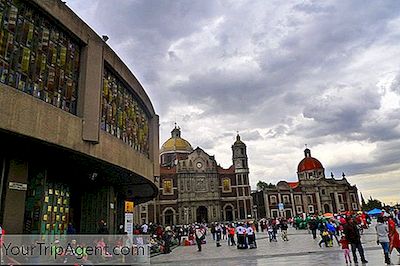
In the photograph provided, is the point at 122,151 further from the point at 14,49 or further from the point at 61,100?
the point at 14,49

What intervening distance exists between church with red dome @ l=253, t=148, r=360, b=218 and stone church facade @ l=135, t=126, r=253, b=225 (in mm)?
9461

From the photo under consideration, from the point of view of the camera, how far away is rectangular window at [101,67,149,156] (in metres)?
19.3

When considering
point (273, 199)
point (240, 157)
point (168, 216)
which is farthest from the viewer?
point (273, 199)

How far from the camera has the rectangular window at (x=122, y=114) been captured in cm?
1933

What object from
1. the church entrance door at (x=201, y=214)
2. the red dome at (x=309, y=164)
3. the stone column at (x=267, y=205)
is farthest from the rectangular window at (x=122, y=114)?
the red dome at (x=309, y=164)

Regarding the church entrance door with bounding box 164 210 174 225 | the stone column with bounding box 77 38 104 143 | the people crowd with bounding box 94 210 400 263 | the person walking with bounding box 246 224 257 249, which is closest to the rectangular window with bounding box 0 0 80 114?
the stone column with bounding box 77 38 104 143

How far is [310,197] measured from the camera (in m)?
86.7

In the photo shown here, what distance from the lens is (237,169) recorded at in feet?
259

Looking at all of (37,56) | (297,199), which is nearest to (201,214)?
(297,199)

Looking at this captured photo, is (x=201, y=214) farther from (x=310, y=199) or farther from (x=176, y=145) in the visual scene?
(x=310, y=199)

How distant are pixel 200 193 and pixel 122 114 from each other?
184 ft

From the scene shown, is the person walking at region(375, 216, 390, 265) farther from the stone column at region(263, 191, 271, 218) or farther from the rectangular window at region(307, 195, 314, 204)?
the rectangular window at region(307, 195, 314, 204)

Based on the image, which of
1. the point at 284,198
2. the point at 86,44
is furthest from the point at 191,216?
the point at 86,44

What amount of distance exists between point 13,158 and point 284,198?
75907mm
